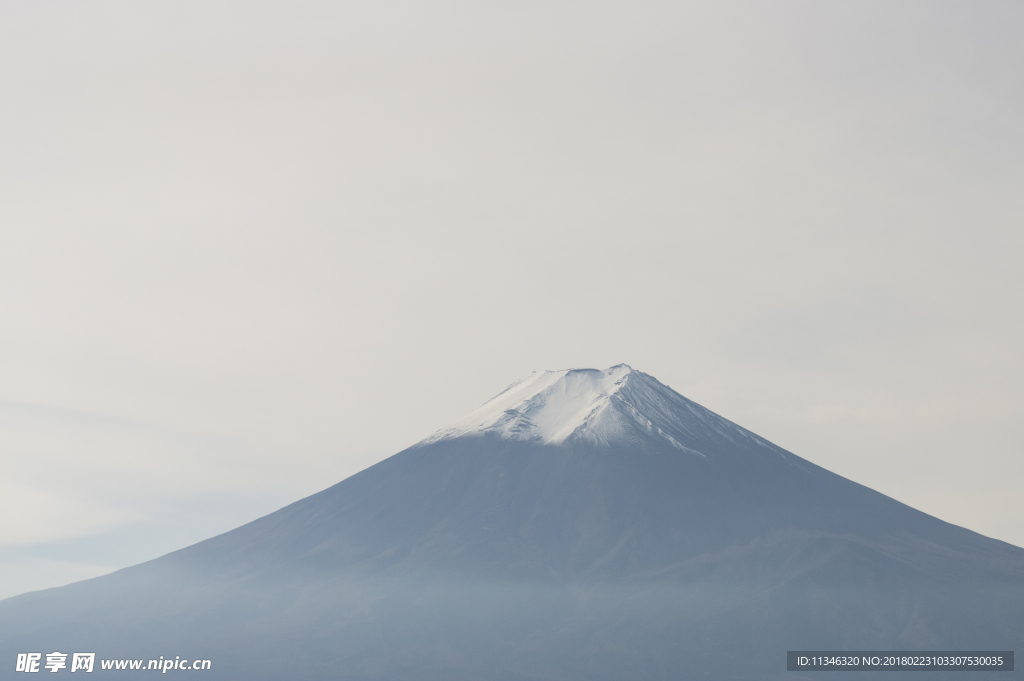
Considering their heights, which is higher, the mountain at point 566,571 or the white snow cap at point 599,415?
the white snow cap at point 599,415

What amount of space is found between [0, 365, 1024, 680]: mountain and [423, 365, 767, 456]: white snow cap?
0.38 meters

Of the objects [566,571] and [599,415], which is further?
[599,415]

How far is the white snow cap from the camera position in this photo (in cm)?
17300

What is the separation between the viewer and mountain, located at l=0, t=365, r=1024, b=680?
13550 centimetres

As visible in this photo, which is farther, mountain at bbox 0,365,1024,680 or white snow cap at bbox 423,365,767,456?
white snow cap at bbox 423,365,767,456

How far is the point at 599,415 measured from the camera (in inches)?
6895

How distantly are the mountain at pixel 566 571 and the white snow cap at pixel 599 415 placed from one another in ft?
1.25

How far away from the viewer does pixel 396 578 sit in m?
153

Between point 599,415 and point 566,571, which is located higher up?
point 599,415

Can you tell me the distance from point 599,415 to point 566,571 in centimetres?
3098

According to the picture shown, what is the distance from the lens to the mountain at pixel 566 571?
135500mm

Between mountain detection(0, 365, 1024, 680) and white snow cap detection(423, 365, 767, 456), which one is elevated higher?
white snow cap detection(423, 365, 767, 456)

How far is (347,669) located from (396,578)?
19.8 meters

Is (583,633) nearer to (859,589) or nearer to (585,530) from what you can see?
(585,530)
